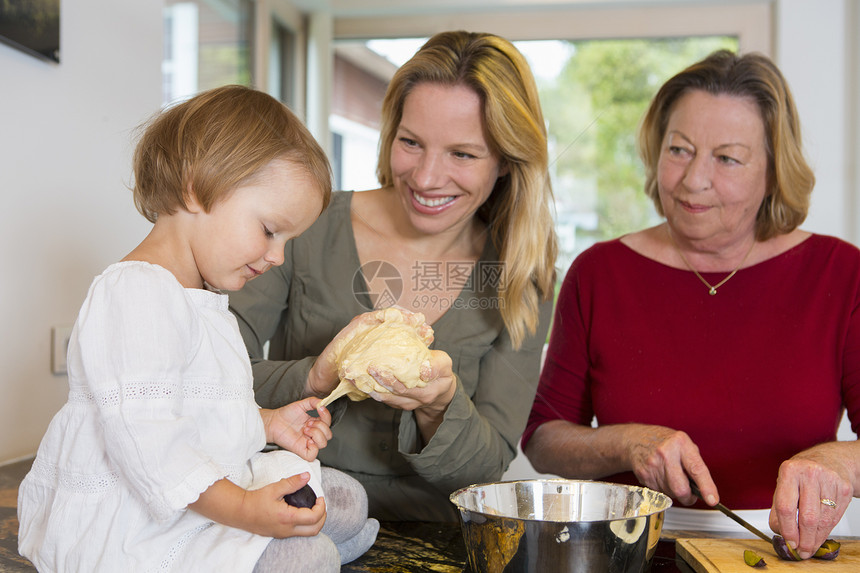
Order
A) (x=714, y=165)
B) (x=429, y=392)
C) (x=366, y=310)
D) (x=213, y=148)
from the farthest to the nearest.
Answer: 1. (x=714, y=165)
2. (x=366, y=310)
3. (x=429, y=392)
4. (x=213, y=148)

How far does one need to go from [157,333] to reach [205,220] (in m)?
0.15

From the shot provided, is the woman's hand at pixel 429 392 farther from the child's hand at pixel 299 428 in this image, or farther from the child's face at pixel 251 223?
the child's face at pixel 251 223

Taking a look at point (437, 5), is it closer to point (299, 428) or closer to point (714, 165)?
point (714, 165)

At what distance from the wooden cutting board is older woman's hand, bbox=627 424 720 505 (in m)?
0.07

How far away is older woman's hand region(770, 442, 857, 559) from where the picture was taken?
0.92 m

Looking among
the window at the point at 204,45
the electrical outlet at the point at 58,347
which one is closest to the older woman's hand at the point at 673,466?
the electrical outlet at the point at 58,347

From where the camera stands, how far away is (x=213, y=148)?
0.82m

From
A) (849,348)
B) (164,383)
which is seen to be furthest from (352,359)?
(849,348)

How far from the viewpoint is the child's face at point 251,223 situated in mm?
819

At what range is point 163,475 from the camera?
69 centimetres

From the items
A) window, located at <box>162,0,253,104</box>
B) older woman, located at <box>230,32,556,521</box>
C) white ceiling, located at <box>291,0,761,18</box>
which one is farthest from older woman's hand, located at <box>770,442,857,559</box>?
white ceiling, located at <box>291,0,761,18</box>

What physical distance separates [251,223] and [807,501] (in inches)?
29.3

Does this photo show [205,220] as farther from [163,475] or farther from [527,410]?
[527,410]

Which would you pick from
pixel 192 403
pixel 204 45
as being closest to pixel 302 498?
pixel 192 403
